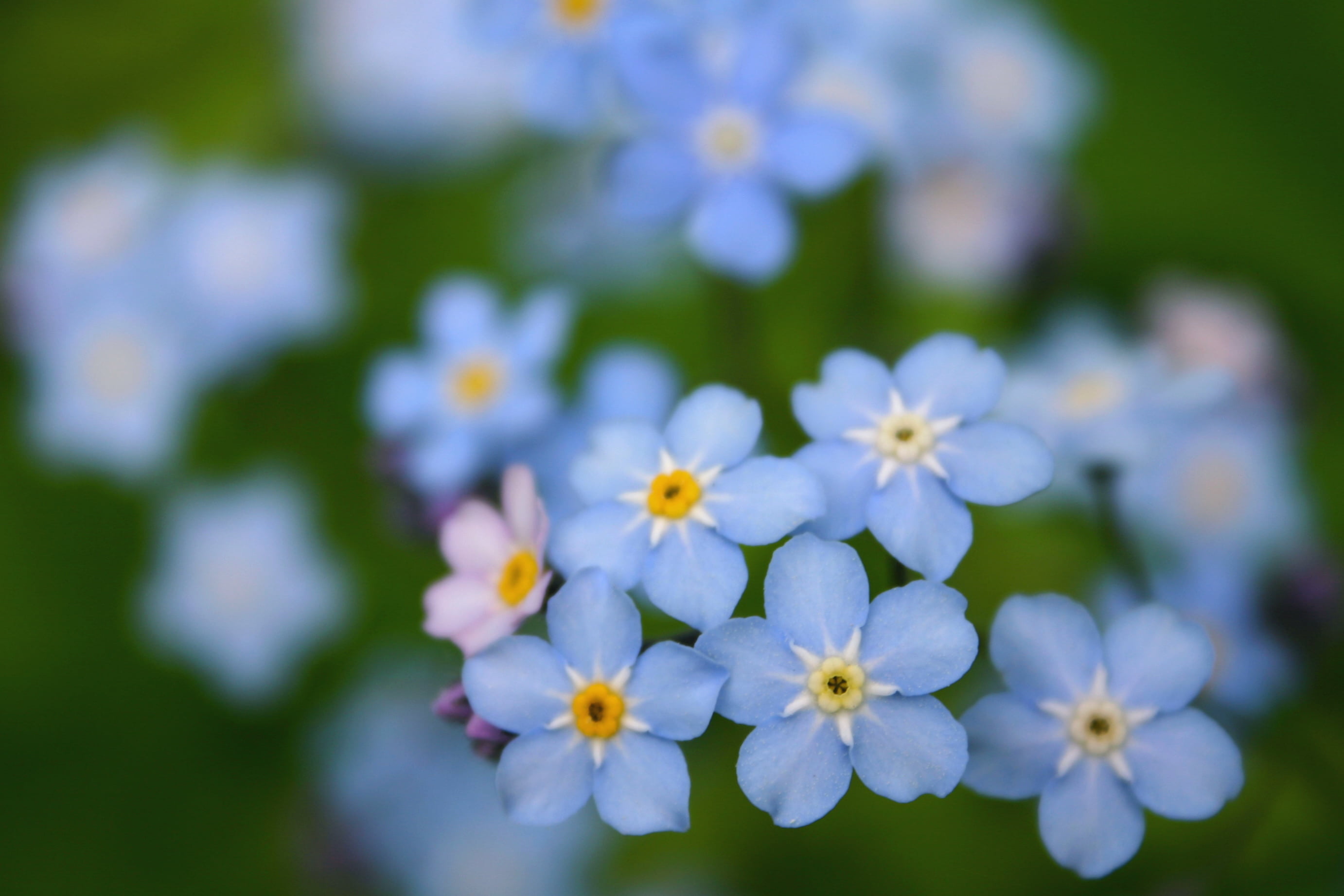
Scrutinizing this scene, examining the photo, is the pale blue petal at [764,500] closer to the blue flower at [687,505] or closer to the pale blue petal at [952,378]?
the blue flower at [687,505]

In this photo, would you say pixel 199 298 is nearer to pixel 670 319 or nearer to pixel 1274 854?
pixel 670 319

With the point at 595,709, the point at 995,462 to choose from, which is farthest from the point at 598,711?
the point at 995,462

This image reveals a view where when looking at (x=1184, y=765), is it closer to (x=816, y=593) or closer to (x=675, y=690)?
(x=816, y=593)

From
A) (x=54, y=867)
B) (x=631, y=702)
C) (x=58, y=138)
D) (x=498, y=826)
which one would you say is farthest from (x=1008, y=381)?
(x=58, y=138)

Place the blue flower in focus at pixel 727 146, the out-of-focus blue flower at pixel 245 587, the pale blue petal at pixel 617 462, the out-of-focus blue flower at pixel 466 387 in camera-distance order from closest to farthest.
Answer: the pale blue petal at pixel 617 462
the out-of-focus blue flower at pixel 466 387
the blue flower in focus at pixel 727 146
the out-of-focus blue flower at pixel 245 587

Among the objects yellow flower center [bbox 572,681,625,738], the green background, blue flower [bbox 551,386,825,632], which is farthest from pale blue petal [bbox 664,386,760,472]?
the green background

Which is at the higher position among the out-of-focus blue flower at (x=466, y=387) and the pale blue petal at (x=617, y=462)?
the out-of-focus blue flower at (x=466, y=387)

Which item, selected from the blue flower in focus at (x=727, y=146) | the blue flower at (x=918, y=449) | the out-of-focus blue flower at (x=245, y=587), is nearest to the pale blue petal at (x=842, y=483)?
the blue flower at (x=918, y=449)

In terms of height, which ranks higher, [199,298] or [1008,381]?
[199,298]
